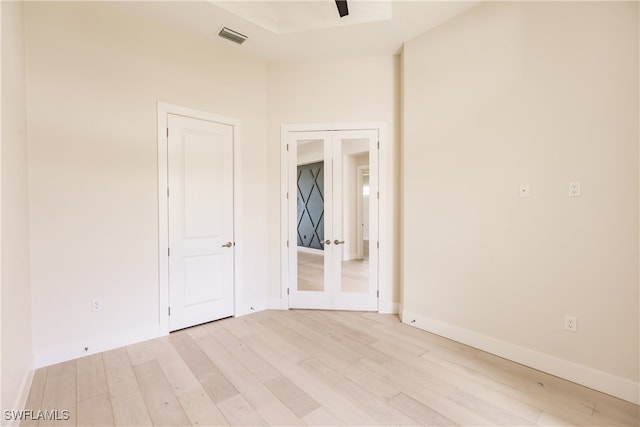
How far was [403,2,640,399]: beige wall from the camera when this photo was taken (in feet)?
6.36

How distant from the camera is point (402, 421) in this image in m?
1.70

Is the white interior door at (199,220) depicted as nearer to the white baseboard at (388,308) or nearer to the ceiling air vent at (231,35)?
the ceiling air vent at (231,35)

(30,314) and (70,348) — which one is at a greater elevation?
(30,314)

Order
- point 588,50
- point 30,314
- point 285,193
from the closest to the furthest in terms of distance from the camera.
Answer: point 588,50
point 30,314
point 285,193

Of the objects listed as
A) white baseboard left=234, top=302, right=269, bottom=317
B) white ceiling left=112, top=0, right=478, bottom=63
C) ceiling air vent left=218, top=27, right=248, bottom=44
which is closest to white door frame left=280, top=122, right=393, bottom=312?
white baseboard left=234, top=302, right=269, bottom=317

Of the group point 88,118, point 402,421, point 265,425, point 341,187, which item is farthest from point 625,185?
point 88,118

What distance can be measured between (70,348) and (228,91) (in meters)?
2.95

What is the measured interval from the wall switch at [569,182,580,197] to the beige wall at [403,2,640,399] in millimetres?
32

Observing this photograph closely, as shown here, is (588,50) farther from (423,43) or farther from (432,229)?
(432,229)

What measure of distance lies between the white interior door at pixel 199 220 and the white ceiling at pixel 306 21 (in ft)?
3.11

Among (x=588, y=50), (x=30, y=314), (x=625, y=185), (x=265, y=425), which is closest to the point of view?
(x=265, y=425)

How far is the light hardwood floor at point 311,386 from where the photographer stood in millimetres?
1750

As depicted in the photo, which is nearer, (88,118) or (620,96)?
(620,96)

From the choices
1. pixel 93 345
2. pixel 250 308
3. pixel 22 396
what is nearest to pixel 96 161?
pixel 93 345
